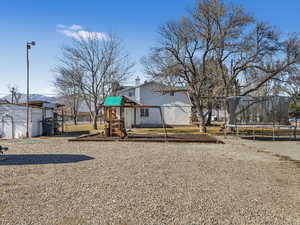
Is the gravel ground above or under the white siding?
under

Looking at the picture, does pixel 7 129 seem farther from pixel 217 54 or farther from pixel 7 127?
pixel 217 54

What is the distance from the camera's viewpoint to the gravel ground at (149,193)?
137 inches

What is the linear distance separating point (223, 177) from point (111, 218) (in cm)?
331

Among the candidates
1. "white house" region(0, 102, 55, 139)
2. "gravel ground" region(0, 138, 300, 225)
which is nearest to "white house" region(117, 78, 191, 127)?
"white house" region(0, 102, 55, 139)

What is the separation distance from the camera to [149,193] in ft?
15.0

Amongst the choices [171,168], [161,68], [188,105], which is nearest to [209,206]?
[171,168]

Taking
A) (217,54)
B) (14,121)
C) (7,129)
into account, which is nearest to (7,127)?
(7,129)

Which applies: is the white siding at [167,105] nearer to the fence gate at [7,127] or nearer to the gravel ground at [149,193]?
the fence gate at [7,127]

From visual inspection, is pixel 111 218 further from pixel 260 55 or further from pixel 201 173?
pixel 260 55

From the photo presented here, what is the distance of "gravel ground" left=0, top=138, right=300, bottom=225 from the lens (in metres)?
3.49

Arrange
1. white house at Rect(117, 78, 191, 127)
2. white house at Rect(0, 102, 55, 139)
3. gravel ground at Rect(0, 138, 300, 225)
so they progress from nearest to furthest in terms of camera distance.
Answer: gravel ground at Rect(0, 138, 300, 225)
white house at Rect(0, 102, 55, 139)
white house at Rect(117, 78, 191, 127)

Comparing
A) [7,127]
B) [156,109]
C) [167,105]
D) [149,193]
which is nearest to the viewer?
[149,193]

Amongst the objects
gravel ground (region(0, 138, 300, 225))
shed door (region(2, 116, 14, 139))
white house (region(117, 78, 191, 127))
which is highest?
white house (region(117, 78, 191, 127))

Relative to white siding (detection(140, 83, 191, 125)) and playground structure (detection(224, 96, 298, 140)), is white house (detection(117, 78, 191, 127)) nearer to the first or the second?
white siding (detection(140, 83, 191, 125))
